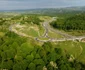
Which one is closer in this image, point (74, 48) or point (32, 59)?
point (32, 59)

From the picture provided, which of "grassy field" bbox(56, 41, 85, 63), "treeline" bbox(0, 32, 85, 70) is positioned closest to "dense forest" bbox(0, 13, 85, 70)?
"treeline" bbox(0, 32, 85, 70)

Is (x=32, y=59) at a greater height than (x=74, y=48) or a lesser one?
greater

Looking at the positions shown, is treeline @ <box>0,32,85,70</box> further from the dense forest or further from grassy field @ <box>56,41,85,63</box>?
grassy field @ <box>56,41,85,63</box>

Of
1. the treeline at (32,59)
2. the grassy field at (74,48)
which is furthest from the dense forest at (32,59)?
the grassy field at (74,48)

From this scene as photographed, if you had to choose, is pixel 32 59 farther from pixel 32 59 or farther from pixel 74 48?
pixel 74 48

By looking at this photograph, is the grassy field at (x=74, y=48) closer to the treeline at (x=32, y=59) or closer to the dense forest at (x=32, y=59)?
the dense forest at (x=32, y=59)

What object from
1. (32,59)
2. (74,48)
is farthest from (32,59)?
(74,48)

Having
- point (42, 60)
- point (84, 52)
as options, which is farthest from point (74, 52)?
point (42, 60)

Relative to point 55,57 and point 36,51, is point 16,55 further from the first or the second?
point 55,57

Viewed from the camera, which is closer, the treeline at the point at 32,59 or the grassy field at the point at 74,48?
the treeline at the point at 32,59
